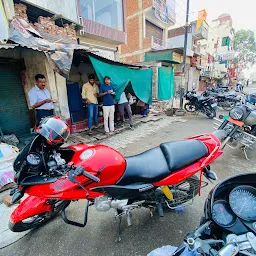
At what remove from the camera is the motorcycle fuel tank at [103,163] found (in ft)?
4.53

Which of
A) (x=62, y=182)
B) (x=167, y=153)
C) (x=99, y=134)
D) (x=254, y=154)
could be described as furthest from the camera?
(x=99, y=134)

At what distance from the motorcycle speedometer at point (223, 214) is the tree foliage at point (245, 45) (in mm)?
37974

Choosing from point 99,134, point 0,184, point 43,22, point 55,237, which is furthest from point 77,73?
point 55,237

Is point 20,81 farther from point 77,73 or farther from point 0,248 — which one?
point 0,248

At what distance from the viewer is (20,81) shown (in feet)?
14.8

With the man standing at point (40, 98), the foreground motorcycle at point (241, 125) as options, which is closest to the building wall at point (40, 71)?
the man standing at point (40, 98)

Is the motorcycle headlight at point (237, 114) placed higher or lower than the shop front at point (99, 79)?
lower

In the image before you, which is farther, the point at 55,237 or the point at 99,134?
the point at 99,134

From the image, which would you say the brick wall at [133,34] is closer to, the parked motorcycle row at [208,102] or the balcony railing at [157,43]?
the balcony railing at [157,43]

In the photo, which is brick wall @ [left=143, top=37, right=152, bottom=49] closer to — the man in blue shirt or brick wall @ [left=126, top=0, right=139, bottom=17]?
brick wall @ [left=126, top=0, right=139, bottom=17]

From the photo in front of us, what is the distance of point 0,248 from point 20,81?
4110mm

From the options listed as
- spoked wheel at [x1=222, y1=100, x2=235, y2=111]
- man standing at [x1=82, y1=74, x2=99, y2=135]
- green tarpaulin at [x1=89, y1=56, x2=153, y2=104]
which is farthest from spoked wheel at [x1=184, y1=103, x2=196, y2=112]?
man standing at [x1=82, y1=74, x2=99, y2=135]

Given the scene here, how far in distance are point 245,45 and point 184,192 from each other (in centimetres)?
4260

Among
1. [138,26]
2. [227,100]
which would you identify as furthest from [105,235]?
[138,26]
